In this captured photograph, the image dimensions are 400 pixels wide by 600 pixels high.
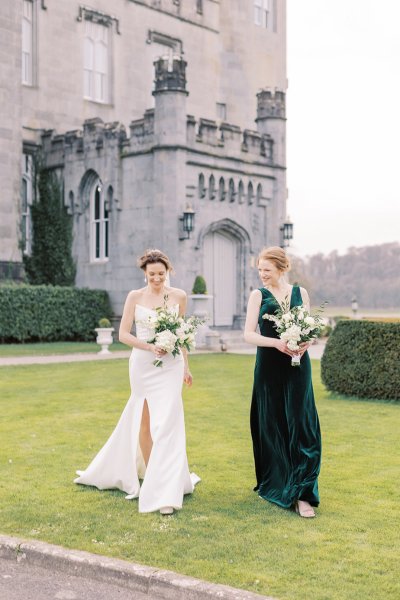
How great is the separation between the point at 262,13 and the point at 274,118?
29.4 feet

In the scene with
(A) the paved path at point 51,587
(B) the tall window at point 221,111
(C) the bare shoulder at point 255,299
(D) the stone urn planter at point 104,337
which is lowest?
(A) the paved path at point 51,587

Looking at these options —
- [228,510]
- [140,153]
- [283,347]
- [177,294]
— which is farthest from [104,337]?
[283,347]

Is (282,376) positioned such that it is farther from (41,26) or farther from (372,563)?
(41,26)

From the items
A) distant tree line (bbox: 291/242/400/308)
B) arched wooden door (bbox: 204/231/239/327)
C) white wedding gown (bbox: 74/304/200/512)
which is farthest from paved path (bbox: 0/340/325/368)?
distant tree line (bbox: 291/242/400/308)

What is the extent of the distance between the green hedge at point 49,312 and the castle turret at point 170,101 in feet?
18.1

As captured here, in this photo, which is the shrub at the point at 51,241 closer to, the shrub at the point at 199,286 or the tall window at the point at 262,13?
the shrub at the point at 199,286

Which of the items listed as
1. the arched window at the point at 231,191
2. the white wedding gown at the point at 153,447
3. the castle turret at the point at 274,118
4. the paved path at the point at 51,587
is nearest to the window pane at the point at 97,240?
the arched window at the point at 231,191

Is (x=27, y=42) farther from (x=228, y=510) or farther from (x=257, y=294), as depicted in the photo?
(x=228, y=510)

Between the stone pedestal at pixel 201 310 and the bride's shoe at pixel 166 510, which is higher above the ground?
the stone pedestal at pixel 201 310

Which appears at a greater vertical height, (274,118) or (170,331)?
(274,118)

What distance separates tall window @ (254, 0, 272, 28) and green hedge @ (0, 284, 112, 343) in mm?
15530

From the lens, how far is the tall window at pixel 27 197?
90.5ft

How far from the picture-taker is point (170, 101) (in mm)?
24266


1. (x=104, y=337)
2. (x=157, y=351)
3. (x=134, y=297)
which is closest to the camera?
(x=157, y=351)
